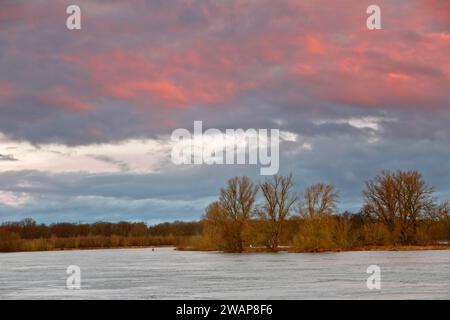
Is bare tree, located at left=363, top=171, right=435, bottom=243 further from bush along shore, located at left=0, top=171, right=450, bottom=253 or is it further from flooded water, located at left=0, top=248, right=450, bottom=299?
flooded water, located at left=0, top=248, right=450, bottom=299

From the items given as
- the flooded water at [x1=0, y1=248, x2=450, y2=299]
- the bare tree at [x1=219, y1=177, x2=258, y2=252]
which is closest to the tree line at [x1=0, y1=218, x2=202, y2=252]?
the bare tree at [x1=219, y1=177, x2=258, y2=252]

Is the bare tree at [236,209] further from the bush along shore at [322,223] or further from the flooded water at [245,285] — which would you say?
the flooded water at [245,285]

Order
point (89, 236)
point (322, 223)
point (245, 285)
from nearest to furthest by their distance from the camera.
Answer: point (245, 285) → point (322, 223) → point (89, 236)

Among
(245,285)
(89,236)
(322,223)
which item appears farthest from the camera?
(89,236)

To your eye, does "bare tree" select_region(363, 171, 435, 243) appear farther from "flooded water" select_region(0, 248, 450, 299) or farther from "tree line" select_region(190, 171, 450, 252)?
"flooded water" select_region(0, 248, 450, 299)

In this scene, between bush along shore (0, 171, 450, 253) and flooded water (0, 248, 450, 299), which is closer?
flooded water (0, 248, 450, 299)

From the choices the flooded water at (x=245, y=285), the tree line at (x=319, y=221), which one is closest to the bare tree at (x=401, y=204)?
the tree line at (x=319, y=221)

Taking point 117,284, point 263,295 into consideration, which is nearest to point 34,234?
point 117,284

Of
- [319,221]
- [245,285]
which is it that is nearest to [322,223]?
[319,221]

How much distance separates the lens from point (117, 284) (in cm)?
3897

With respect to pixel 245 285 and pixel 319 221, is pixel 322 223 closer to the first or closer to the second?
pixel 319 221
